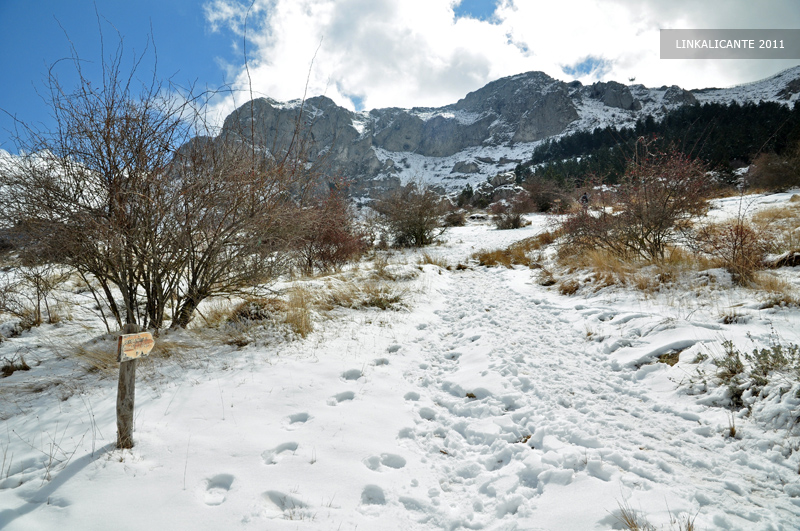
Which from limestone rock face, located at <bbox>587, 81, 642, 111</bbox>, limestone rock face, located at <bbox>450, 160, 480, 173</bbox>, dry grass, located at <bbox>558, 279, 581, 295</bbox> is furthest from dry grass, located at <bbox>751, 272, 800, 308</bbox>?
limestone rock face, located at <bbox>587, 81, 642, 111</bbox>

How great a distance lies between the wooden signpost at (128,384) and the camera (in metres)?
1.97

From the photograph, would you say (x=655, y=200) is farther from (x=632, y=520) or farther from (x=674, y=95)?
(x=674, y=95)

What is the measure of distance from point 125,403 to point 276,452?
0.98 meters

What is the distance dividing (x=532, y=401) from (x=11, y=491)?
341 centimetres

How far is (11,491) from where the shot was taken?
1639 millimetres

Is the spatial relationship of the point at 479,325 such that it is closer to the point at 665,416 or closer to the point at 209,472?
the point at 665,416

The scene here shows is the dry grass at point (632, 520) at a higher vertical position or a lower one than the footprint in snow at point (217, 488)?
lower

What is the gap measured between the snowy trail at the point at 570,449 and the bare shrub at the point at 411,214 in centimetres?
1184

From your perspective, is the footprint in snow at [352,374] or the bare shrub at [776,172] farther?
the bare shrub at [776,172]

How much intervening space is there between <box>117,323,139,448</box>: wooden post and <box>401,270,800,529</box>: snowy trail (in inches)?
71.8

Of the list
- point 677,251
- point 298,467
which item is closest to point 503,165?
point 677,251

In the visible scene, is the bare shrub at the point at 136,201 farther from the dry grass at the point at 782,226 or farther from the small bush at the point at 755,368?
the dry grass at the point at 782,226

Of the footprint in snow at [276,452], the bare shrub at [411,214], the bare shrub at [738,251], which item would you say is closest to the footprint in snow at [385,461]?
the footprint in snow at [276,452]

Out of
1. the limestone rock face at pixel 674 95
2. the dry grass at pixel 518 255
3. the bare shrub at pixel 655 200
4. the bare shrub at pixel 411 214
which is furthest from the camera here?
the limestone rock face at pixel 674 95
